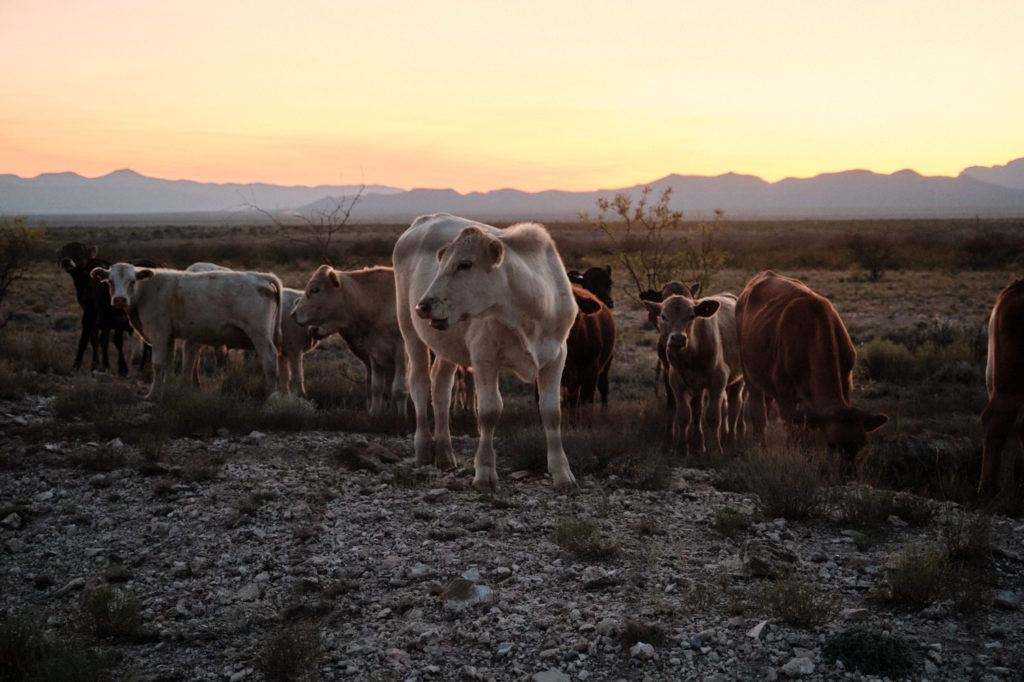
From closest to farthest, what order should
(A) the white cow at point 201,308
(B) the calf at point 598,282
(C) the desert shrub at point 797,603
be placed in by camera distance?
(C) the desert shrub at point 797,603
(A) the white cow at point 201,308
(B) the calf at point 598,282

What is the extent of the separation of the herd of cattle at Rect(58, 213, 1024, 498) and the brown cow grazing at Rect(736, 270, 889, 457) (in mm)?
18

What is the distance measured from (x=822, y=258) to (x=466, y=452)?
4314cm

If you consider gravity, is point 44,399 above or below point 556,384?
below

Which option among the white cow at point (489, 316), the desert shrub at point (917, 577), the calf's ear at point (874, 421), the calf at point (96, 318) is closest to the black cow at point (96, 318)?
the calf at point (96, 318)

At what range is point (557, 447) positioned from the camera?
8.16 m

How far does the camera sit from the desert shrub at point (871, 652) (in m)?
4.64

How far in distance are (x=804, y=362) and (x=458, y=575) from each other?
15.3 ft

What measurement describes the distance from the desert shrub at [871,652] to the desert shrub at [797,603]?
0.21 m

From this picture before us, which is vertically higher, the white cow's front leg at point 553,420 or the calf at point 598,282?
the calf at point 598,282

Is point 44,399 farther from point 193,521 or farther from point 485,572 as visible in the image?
point 485,572

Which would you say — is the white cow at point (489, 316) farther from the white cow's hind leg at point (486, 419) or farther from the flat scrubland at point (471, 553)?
the flat scrubland at point (471, 553)

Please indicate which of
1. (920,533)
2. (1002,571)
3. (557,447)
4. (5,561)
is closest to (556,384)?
(557,447)

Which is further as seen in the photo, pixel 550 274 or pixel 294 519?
pixel 550 274

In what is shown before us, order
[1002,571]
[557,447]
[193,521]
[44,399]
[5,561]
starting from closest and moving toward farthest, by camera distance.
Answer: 1. [1002,571]
2. [5,561]
3. [193,521]
4. [557,447]
5. [44,399]
